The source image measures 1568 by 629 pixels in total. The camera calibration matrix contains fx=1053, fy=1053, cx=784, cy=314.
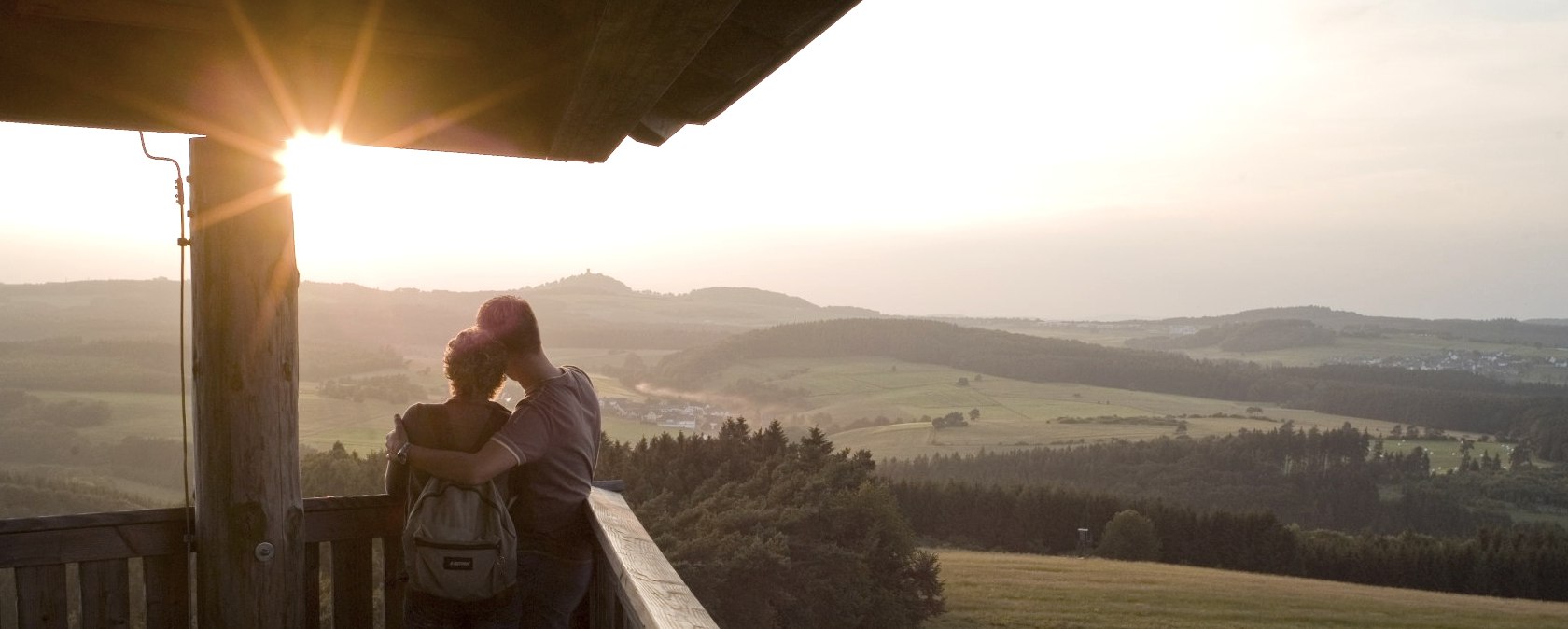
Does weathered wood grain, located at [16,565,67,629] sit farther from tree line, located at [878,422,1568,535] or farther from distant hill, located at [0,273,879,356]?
tree line, located at [878,422,1568,535]

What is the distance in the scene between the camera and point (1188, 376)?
152000mm

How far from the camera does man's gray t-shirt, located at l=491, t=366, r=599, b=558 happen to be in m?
3.13

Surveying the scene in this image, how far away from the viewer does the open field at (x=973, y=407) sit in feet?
349

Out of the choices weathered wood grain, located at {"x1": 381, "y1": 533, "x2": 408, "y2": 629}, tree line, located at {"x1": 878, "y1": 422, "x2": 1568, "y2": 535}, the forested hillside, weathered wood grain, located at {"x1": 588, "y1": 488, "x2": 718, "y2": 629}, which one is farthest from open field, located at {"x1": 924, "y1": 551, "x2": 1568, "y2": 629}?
the forested hillside

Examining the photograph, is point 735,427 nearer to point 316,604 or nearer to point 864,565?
point 864,565

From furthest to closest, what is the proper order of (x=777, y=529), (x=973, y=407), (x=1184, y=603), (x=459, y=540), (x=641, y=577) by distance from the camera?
1. (x=973, y=407)
2. (x=1184, y=603)
3. (x=777, y=529)
4. (x=459, y=540)
5. (x=641, y=577)

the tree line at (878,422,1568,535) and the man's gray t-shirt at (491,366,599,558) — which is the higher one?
the man's gray t-shirt at (491,366,599,558)

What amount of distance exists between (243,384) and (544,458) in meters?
0.88

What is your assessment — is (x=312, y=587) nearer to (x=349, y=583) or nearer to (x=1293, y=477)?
(x=349, y=583)

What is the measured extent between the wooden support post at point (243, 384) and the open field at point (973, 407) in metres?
94.7

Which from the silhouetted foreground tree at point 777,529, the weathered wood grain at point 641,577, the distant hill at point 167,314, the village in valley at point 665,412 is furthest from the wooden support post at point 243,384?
the village in valley at point 665,412

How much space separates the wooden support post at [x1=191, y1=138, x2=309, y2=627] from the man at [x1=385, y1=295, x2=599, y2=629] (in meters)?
0.37

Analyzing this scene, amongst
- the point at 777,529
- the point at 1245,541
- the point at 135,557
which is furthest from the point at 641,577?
the point at 1245,541

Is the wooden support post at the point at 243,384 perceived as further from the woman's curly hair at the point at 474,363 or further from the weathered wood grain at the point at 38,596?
the woman's curly hair at the point at 474,363
